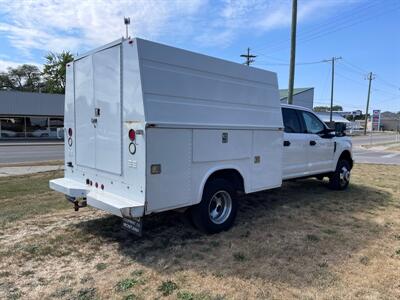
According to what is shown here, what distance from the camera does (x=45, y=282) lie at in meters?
3.98

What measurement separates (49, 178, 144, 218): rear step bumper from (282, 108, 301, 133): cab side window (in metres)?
4.02

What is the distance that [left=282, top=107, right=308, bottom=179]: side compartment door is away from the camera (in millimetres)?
7219

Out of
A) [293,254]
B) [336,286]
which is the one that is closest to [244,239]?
[293,254]

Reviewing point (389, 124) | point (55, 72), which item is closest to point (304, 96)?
point (55, 72)

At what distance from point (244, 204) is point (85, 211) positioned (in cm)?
316

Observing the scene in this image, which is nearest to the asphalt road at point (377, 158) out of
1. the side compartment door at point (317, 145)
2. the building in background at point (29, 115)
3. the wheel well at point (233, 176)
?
the side compartment door at point (317, 145)

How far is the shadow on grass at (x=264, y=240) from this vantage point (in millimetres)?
4379

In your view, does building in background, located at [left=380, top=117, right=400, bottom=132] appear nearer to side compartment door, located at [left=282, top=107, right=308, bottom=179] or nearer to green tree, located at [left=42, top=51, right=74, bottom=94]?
green tree, located at [left=42, top=51, right=74, bottom=94]

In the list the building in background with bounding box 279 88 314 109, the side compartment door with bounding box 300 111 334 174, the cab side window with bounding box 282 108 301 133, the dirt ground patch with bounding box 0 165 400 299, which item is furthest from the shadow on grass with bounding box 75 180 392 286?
the building in background with bounding box 279 88 314 109

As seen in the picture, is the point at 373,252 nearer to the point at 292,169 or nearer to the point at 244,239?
the point at 244,239

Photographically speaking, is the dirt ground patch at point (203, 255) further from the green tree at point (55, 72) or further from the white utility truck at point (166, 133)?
the green tree at point (55, 72)

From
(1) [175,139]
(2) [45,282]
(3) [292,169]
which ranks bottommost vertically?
(2) [45,282]

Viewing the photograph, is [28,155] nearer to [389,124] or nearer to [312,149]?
[312,149]

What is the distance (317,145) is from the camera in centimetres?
820
